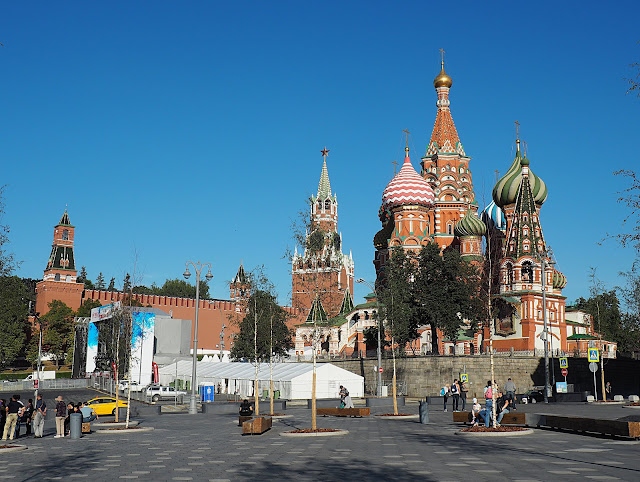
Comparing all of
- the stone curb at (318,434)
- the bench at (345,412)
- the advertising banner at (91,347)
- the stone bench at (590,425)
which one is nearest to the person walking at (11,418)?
the stone curb at (318,434)

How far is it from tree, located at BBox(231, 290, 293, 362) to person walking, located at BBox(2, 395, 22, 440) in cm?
3024

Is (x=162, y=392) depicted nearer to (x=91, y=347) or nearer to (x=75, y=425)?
(x=75, y=425)

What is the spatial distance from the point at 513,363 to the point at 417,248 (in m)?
24.2

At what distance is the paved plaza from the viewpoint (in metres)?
14.1

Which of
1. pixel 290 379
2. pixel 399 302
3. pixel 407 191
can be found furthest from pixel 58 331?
pixel 290 379

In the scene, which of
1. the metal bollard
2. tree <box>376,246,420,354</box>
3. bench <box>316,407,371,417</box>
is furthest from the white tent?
the metal bollard

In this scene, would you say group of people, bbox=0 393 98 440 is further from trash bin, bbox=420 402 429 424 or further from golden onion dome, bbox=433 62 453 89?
golden onion dome, bbox=433 62 453 89

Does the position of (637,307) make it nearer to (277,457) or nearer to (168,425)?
(168,425)

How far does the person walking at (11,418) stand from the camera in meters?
25.1

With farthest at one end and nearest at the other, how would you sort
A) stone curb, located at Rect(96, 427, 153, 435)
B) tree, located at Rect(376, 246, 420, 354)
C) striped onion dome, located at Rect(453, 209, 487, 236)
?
striped onion dome, located at Rect(453, 209, 487, 236) → tree, located at Rect(376, 246, 420, 354) → stone curb, located at Rect(96, 427, 153, 435)

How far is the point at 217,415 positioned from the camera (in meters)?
37.8

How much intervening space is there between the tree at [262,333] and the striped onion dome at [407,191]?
63.1 feet

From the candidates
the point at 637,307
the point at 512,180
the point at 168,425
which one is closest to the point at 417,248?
the point at 512,180

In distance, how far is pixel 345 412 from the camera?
3362cm
